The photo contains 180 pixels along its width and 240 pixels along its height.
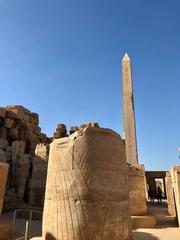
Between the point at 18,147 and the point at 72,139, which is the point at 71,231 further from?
the point at 18,147

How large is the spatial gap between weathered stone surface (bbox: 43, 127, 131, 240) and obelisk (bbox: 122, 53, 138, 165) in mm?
10929

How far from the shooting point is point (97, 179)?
2826 mm

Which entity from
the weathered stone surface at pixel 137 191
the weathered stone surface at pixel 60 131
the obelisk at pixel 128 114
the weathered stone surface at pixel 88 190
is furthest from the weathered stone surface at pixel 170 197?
the weathered stone surface at pixel 60 131

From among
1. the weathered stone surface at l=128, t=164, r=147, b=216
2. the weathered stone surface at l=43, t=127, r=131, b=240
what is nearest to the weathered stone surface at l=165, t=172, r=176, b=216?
the weathered stone surface at l=128, t=164, r=147, b=216

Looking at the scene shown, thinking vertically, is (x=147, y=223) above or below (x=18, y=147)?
below

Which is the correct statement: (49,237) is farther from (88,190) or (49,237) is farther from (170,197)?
(170,197)

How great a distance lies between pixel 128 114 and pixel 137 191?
7.67 meters

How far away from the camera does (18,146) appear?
1564cm

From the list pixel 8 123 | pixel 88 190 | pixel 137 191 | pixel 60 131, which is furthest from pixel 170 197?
pixel 8 123

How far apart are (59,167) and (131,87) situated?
1278cm

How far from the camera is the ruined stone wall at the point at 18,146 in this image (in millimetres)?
13602

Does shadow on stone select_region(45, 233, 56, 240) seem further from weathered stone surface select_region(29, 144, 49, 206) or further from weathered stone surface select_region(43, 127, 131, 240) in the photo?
weathered stone surface select_region(29, 144, 49, 206)

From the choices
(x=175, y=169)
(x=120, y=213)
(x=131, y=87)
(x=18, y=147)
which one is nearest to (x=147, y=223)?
(x=175, y=169)

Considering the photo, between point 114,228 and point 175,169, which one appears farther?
point 175,169
